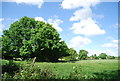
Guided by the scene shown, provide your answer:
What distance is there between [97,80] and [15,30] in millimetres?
28316

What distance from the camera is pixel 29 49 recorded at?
2834 centimetres

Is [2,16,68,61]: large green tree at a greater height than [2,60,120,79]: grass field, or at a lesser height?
greater

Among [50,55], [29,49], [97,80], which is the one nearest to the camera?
[97,80]

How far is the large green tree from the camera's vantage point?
2827 cm

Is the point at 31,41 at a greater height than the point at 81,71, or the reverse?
the point at 31,41

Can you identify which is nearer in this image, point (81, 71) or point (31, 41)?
point (81, 71)

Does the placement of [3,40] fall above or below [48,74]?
above

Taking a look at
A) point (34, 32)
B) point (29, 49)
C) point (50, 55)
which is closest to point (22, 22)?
point (34, 32)

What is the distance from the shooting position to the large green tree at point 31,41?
92.7ft

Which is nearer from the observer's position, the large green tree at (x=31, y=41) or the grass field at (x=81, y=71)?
the grass field at (x=81, y=71)

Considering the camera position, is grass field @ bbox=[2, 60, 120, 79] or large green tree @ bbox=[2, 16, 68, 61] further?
large green tree @ bbox=[2, 16, 68, 61]

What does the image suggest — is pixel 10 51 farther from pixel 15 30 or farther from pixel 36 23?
pixel 36 23

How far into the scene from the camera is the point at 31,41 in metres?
28.1

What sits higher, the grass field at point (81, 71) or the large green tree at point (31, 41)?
the large green tree at point (31, 41)
